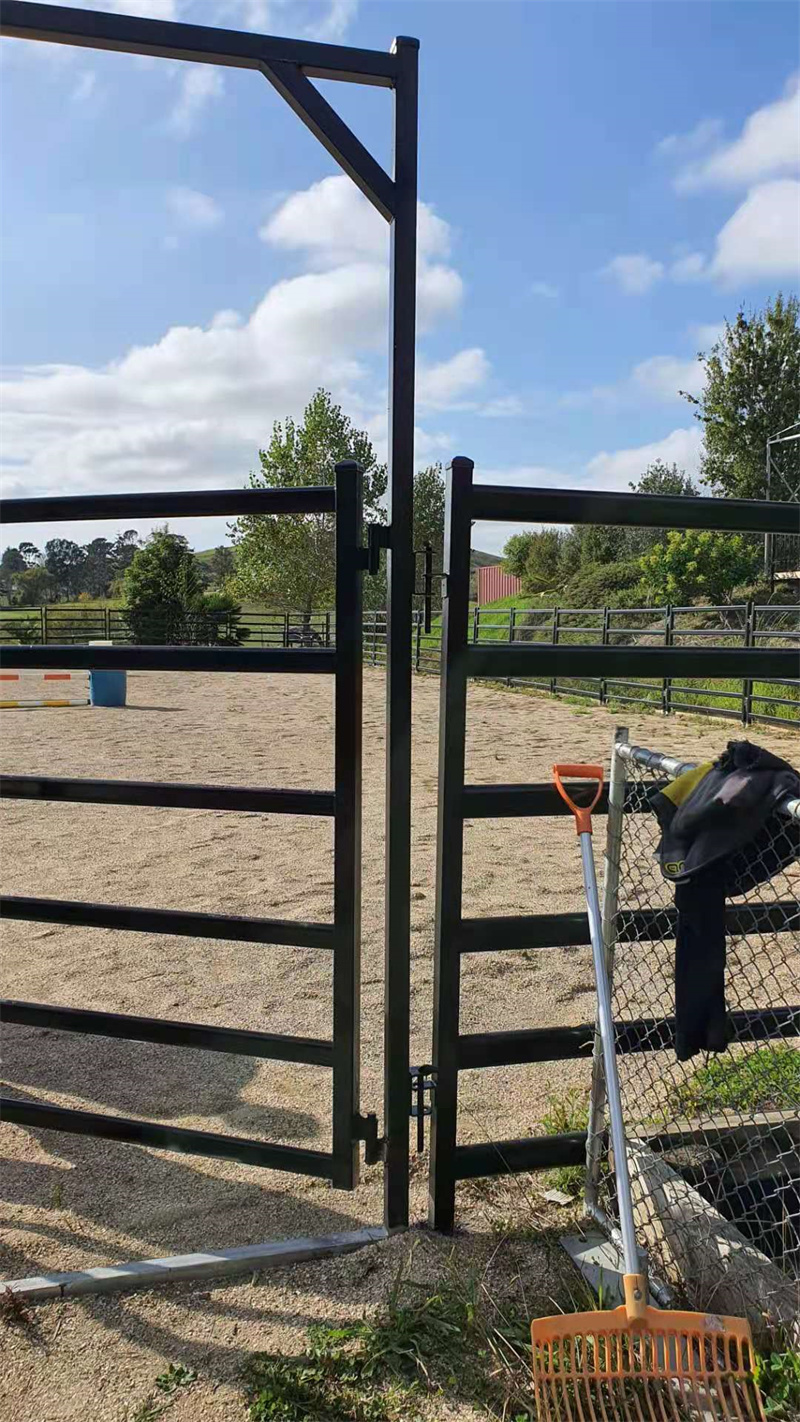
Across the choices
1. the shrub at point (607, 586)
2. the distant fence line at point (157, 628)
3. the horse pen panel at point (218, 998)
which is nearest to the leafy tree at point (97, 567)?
the distant fence line at point (157, 628)

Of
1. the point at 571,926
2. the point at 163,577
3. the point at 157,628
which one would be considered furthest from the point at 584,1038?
the point at 163,577

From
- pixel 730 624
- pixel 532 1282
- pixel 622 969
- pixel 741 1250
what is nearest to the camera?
pixel 741 1250

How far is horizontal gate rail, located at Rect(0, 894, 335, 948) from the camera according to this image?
204 centimetres

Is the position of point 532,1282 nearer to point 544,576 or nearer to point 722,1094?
point 722,1094

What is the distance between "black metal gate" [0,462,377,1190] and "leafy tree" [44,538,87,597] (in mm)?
50178

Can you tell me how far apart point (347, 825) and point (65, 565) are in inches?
2310

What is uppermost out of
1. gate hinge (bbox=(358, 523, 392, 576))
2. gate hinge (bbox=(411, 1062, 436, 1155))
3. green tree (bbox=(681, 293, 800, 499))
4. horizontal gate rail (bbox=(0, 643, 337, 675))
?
green tree (bbox=(681, 293, 800, 499))

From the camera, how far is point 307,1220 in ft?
6.84

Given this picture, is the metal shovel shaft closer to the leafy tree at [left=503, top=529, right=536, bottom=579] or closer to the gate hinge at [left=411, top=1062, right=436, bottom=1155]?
the gate hinge at [left=411, top=1062, right=436, bottom=1155]

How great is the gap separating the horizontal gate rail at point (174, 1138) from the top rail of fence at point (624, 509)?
1500 mm

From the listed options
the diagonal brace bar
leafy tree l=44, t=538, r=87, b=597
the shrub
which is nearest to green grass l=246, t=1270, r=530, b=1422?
the diagonal brace bar

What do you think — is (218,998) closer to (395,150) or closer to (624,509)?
(624,509)

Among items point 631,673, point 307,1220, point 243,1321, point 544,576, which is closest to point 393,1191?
point 307,1220

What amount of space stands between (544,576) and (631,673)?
30354mm
